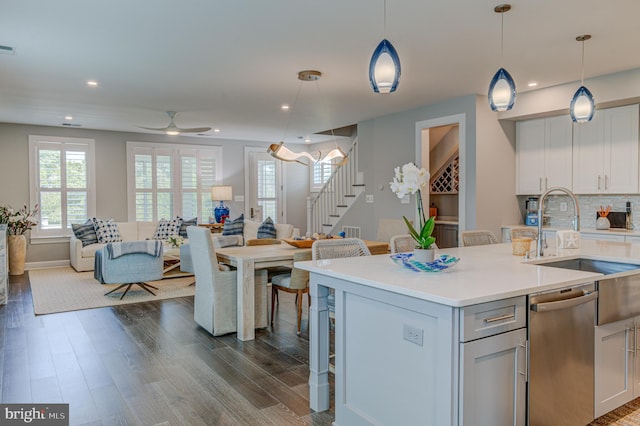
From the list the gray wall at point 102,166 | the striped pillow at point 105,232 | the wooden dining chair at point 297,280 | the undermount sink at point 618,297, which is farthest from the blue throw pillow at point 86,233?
the undermount sink at point 618,297

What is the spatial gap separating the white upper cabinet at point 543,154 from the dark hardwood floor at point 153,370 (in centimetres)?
350

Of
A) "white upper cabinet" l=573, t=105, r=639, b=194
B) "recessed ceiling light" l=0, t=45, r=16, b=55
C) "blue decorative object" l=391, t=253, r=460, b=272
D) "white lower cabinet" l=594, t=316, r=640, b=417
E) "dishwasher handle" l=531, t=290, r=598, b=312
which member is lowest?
"white lower cabinet" l=594, t=316, r=640, b=417

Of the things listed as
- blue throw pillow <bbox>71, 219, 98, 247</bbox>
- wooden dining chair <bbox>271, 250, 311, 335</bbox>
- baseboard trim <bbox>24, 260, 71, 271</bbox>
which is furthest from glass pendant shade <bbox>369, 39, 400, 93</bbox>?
baseboard trim <bbox>24, 260, 71, 271</bbox>

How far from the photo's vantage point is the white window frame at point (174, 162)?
29.3 ft

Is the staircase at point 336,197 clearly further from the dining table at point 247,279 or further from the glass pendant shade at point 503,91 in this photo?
the glass pendant shade at point 503,91

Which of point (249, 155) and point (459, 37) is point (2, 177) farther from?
point (459, 37)

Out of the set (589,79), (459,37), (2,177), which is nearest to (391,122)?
(589,79)

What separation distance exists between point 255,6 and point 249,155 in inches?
293

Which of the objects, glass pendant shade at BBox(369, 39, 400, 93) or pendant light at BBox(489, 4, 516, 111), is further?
pendant light at BBox(489, 4, 516, 111)

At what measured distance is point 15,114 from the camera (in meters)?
7.01

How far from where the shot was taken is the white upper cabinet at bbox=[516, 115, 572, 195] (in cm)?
550

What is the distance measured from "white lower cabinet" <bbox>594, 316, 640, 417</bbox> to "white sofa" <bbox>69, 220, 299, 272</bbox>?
192 inches

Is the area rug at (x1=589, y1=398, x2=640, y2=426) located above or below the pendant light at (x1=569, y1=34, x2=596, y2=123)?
below

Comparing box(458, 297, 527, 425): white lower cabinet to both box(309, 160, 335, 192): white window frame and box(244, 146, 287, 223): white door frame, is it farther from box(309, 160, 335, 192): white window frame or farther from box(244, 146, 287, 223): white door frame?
box(244, 146, 287, 223): white door frame
